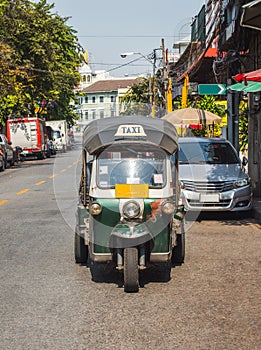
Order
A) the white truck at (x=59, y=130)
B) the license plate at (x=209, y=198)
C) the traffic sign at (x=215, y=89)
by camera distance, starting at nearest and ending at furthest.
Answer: the license plate at (x=209, y=198) < the traffic sign at (x=215, y=89) < the white truck at (x=59, y=130)

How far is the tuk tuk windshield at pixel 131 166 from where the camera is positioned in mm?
7363

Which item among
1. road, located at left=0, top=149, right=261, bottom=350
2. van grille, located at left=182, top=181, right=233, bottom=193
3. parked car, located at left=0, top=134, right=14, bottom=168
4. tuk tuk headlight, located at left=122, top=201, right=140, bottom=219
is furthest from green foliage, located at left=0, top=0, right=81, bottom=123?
tuk tuk headlight, located at left=122, top=201, right=140, bottom=219

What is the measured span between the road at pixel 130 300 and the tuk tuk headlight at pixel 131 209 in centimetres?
88

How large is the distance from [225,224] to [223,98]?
17.2 meters

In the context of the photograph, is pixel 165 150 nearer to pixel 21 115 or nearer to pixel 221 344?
pixel 221 344

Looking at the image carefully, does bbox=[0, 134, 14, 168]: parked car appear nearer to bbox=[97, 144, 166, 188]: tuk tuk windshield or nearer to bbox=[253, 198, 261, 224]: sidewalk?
bbox=[253, 198, 261, 224]: sidewalk

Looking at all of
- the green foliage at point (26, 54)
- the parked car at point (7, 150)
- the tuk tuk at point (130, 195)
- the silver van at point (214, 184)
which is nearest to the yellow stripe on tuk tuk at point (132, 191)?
the tuk tuk at point (130, 195)

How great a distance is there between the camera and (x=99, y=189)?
24.0 feet

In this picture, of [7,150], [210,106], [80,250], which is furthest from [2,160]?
[80,250]

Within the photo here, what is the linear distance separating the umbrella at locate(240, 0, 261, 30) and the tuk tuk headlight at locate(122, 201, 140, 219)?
166 inches

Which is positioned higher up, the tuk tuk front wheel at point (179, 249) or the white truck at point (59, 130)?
the tuk tuk front wheel at point (179, 249)

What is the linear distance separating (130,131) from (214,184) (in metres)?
5.36

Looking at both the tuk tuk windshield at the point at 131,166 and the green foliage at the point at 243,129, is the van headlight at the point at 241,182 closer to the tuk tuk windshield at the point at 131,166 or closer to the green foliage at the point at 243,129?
the tuk tuk windshield at the point at 131,166

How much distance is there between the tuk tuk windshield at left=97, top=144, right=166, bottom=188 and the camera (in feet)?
24.2
